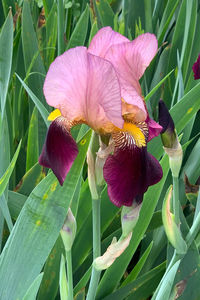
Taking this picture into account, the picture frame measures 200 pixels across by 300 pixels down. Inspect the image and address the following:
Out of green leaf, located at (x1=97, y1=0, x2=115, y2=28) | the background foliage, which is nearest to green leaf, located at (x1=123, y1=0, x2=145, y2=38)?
the background foliage

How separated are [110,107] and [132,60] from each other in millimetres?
76

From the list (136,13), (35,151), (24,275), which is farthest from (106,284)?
(136,13)

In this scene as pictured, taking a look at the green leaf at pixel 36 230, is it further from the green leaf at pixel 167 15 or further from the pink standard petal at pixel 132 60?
the green leaf at pixel 167 15

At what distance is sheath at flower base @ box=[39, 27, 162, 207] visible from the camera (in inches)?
20.8

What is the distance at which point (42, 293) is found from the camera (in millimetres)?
863

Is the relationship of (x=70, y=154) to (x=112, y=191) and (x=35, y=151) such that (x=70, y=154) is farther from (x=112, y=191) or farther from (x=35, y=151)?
(x=35, y=151)

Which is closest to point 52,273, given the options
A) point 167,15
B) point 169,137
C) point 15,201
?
point 15,201

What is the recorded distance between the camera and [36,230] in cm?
70

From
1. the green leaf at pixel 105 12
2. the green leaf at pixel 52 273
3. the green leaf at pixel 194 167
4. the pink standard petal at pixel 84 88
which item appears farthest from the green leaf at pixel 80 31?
the pink standard petal at pixel 84 88

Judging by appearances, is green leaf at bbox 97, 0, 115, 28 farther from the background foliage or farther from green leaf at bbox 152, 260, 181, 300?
green leaf at bbox 152, 260, 181, 300

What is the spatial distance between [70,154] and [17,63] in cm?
80

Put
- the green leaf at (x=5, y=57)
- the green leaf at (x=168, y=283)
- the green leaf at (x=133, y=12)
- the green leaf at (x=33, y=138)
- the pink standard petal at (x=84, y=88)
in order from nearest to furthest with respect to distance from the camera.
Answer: the pink standard petal at (x=84, y=88) → the green leaf at (x=168, y=283) → the green leaf at (x=5, y=57) → the green leaf at (x=33, y=138) → the green leaf at (x=133, y=12)

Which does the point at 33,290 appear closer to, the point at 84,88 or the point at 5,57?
the point at 84,88

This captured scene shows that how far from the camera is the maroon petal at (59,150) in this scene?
583 mm
